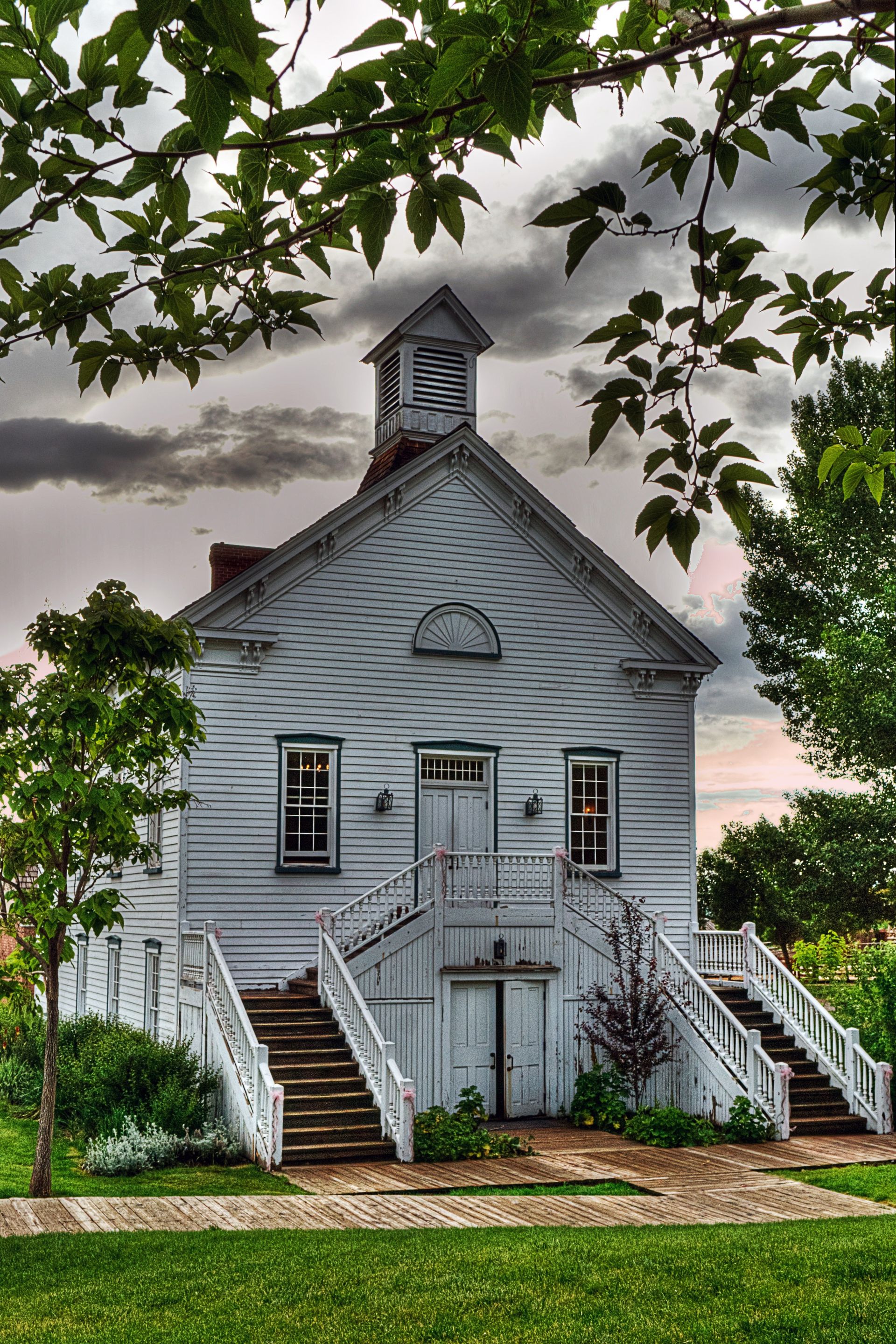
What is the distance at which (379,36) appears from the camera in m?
2.76

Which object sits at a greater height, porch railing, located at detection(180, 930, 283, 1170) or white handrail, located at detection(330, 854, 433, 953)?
white handrail, located at detection(330, 854, 433, 953)

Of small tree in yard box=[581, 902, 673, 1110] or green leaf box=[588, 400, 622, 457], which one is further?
small tree in yard box=[581, 902, 673, 1110]

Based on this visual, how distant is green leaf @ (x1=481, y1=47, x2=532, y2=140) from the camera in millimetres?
2527

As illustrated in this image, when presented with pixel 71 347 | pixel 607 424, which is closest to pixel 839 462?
pixel 607 424

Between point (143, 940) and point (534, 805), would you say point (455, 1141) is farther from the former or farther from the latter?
point (143, 940)

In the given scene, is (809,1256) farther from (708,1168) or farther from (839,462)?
(839,462)

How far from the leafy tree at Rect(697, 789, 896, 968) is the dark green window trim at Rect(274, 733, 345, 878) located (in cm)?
1518

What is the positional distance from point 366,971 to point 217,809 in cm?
362

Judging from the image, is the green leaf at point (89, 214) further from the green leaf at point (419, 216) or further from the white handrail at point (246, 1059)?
the white handrail at point (246, 1059)

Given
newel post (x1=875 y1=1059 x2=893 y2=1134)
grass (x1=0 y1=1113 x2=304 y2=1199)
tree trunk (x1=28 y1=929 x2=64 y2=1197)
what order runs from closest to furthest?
tree trunk (x1=28 y1=929 x2=64 y2=1197)
grass (x1=0 y1=1113 x2=304 y2=1199)
newel post (x1=875 y1=1059 x2=893 y2=1134)

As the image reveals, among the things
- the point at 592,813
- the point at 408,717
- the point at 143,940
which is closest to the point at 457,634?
the point at 408,717

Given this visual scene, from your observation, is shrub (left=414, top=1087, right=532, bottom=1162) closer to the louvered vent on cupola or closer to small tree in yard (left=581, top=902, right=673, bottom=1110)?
small tree in yard (left=581, top=902, right=673, bottom=1110)

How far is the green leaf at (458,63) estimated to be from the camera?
2564mm

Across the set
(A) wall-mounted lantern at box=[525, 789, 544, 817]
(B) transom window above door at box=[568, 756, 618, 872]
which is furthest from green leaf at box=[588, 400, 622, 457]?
(B) transom window above door at box=[568, 756, 618, 872]
